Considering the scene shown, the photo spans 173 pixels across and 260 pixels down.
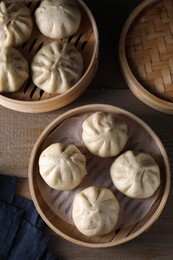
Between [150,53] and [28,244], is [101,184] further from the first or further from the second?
[150,53]

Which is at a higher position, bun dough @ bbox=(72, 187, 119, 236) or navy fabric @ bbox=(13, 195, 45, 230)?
bun dough @ bbox=(72, 187, 119, 236)

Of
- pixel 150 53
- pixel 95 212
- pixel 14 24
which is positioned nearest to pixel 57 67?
pixel 14 24

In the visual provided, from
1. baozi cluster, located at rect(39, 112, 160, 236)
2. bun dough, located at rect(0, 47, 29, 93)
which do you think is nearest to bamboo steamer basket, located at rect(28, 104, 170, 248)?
baozi cluster, located at rect(39, 112, 160, 236)

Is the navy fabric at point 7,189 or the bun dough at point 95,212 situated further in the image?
the navy fabric at point 7,189

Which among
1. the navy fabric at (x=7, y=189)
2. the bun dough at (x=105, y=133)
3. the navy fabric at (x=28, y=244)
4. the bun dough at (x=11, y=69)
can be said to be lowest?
the navy fabric at (x=28, y=244)

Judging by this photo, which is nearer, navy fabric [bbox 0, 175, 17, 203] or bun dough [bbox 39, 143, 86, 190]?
bun dough [bbox 39, 143, 86, 190]

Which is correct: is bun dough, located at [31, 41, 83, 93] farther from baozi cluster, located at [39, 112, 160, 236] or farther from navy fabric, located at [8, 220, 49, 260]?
navy fabric, located at [8, 220, 49, 260]

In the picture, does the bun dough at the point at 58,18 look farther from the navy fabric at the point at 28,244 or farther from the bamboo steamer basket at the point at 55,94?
the navy fabric at the point at 28,244

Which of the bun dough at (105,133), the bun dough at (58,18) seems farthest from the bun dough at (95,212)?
the bun dough at (58,18)
